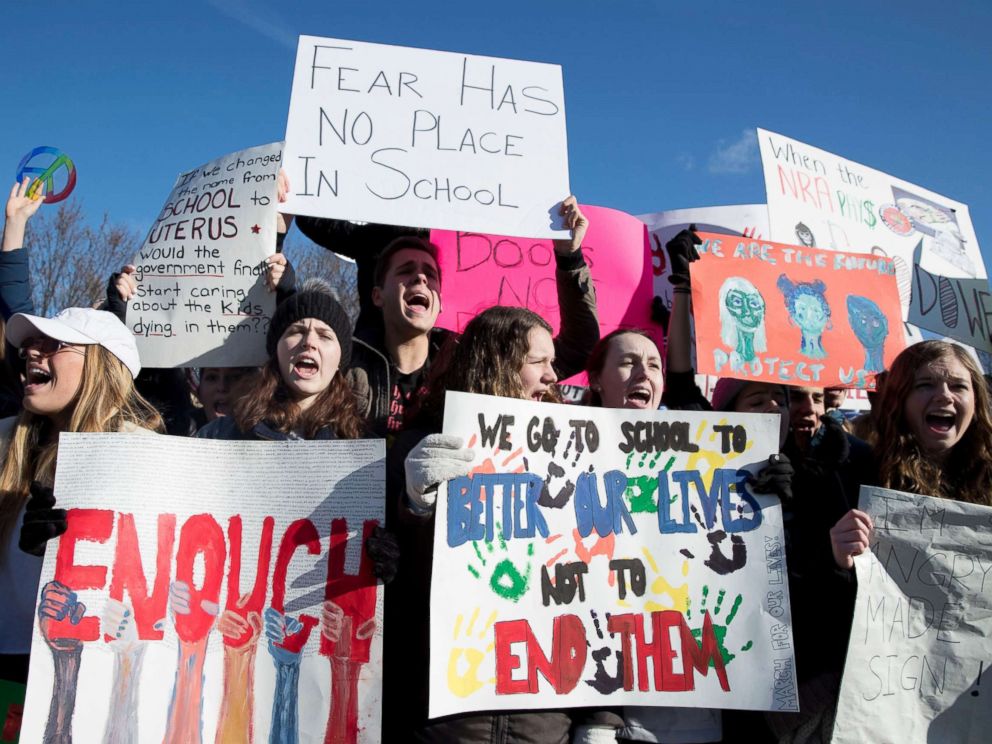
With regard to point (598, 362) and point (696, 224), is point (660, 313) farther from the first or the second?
point (598, 362)

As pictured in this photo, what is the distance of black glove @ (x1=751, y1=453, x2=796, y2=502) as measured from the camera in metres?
2.76

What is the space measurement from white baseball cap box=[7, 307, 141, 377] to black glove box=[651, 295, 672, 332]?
298 centimetres

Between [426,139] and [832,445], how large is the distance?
227cm

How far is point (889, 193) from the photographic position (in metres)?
5.07

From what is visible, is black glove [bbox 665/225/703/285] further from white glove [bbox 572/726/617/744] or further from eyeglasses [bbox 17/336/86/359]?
eyeglasses [bbox 17/336/86/359]

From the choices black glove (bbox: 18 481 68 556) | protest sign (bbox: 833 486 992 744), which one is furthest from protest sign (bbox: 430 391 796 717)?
black glove (bbox: 18 481 68 556)

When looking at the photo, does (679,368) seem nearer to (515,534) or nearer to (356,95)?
(515,534)

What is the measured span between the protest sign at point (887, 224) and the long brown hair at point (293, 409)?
2.56m

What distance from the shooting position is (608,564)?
2.70 meters

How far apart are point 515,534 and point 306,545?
705 millimetres

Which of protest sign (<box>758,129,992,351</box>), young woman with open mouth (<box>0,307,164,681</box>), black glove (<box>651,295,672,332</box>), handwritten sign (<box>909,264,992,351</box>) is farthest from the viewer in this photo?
black glove (<box>651,295,672,332</box>)

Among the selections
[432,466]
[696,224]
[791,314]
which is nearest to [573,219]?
[791,314]

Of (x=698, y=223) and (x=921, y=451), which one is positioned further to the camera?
(x=698, y=223)

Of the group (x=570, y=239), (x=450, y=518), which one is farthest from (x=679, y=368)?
(x=450, y=518)
